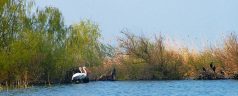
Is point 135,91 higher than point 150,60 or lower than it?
lower

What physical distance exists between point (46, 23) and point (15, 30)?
508cm

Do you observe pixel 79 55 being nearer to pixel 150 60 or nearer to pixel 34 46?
pixel 150 60

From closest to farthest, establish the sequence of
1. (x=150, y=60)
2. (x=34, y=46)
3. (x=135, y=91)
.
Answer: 1. (x=135, y=91)
2. (x=34, y=46)
3. (x=150, y=60)

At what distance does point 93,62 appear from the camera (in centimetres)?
6481

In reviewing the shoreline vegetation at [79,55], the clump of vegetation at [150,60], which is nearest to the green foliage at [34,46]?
the shoreline vegetation at [79,55]

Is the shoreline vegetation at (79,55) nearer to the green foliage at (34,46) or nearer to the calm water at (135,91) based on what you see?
the green foliage at (34,46)

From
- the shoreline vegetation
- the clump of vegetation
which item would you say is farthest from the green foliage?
the clump of vegetation

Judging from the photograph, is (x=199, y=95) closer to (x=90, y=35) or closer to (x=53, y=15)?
(x=53, y=15)

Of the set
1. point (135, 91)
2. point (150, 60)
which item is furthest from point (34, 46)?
point (150, 60)

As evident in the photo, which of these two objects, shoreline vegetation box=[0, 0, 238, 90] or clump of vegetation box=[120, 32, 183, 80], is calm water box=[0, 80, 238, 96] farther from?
clump of vegetation box=[120, 32, 183, 80]

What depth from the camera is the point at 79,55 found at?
60531 mm

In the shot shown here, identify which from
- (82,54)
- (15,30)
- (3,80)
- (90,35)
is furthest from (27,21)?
(90,35)

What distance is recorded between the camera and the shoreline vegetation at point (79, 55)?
46375 millimetres

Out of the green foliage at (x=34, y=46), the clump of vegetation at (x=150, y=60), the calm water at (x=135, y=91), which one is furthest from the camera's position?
the clump of vegetation at (x=150, y=60)
